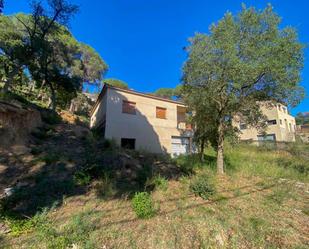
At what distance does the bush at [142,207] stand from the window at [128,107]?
1175cm

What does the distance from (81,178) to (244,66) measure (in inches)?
319

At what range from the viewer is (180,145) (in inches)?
767

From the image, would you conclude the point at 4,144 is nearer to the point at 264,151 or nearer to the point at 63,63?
the point at 63,63

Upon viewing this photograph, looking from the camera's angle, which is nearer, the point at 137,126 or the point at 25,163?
the point at 25,163

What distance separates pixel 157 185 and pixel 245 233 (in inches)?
139

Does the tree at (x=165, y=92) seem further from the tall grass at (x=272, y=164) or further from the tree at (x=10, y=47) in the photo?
the tree at (x=10, y=47)

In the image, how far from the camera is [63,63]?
21.9m

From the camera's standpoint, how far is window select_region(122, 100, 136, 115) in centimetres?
1711

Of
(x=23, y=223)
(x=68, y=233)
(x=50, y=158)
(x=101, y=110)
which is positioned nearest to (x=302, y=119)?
(x=101, y=110)

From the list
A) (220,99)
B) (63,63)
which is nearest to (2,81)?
(63,63)

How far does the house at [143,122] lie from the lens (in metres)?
16.5

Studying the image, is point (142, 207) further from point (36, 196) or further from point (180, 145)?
point (180, 145)

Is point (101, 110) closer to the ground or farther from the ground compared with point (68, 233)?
farther from the ground

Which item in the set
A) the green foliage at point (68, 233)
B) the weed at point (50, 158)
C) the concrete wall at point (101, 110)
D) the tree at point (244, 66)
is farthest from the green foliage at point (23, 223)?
the concrete wall at point (101, 110)
